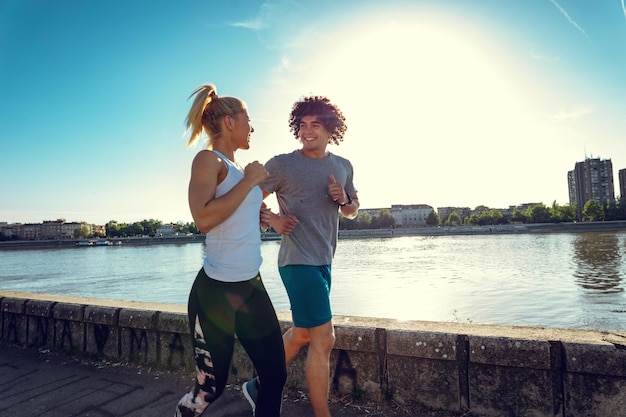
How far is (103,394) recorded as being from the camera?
10.6 feet

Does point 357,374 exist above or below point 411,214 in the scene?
below

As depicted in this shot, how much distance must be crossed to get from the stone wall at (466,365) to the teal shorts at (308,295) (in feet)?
2.44

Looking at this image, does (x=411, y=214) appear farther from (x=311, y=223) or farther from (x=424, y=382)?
(x=311, y=223)

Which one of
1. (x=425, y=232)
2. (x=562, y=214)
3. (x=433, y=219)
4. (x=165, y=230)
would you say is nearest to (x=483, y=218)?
(x=433, y=219)

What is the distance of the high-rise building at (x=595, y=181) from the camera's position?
122m

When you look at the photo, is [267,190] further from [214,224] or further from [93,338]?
[93,338]

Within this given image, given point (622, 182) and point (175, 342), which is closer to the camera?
point (175, 342)

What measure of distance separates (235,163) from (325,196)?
2.11 ft

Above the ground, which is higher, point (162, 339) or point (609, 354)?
point (609, 354)

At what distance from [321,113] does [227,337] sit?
1533 millimetres

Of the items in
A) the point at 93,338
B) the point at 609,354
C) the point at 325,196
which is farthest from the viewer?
the point at 93,338

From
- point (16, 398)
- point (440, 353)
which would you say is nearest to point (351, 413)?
point (440, 353)

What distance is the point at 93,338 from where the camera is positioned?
13.7 feet

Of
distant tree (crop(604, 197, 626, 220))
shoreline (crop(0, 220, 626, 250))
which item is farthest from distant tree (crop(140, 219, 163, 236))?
distant tree (crop(604, 197, 626, 220))
